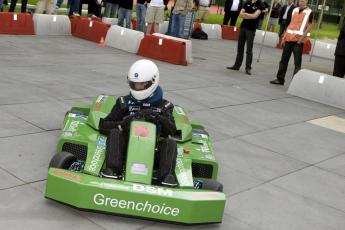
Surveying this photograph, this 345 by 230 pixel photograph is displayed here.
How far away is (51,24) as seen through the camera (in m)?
14.8

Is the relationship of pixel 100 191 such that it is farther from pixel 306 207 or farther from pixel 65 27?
pixel 65 27

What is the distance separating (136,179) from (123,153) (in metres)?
0.38

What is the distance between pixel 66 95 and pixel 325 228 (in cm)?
497

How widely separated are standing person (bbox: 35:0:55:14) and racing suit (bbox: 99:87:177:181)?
10775mm

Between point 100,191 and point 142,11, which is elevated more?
point 142,11

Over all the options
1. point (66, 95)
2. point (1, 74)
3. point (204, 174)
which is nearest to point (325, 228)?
point (204, 174)

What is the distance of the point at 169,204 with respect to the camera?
14.7ft

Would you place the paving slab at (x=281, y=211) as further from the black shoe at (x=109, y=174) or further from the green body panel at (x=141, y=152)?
the black shoe at (x=109, y=174)

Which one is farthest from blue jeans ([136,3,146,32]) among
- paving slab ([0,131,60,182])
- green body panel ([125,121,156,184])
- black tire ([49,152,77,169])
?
black tire ([49,152,77,169])

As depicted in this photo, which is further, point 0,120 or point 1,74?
point 1,74

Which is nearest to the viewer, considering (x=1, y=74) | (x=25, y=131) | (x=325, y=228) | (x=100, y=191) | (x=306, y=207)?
(x=100, y=191)

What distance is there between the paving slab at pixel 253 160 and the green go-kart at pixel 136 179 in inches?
32.6

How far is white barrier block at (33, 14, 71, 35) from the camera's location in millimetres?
14500

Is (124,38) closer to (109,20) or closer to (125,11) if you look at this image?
(125,11)
